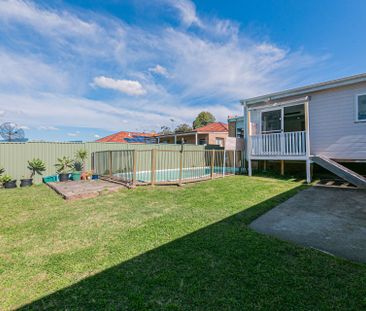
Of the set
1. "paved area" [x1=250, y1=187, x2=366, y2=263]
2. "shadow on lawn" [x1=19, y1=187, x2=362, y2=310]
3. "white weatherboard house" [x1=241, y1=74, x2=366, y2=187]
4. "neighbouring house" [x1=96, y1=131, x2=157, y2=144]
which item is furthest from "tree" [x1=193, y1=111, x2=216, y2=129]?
"shadow on lawn" [x1=19, y1=187, x2=362, y2=310]

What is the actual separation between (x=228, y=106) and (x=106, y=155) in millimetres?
18518

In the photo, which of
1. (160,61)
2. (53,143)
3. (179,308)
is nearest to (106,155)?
(53,143)

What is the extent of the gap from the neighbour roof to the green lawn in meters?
6.69

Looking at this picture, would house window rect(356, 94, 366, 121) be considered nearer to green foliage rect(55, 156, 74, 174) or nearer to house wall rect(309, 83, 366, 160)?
house wall rect(309, 83, 366, 160)

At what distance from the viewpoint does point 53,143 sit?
9.76m

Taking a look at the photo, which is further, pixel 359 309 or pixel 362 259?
pixel 362 259

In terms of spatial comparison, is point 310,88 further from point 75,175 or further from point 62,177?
point 62,177

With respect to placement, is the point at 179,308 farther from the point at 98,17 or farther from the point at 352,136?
the point at 98,17

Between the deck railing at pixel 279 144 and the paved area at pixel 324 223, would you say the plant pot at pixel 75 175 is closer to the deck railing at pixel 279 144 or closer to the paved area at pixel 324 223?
the deck railing at pixel 279 144

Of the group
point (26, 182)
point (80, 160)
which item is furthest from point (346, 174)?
point (26, 182)

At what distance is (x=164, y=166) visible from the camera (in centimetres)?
1081

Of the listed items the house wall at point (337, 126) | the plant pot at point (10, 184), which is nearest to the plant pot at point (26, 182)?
the plant pot at point (10, 184)

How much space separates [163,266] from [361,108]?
9.07 m

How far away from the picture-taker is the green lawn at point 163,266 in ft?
6.13
